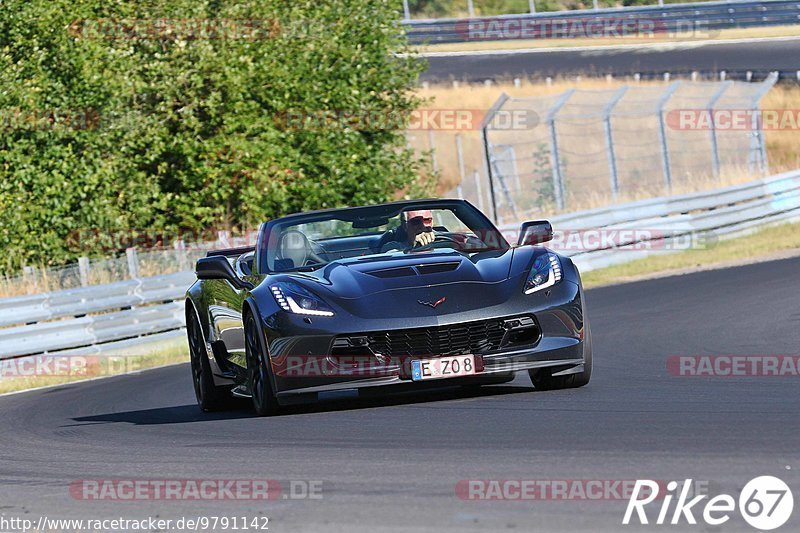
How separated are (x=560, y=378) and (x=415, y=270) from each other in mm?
1216

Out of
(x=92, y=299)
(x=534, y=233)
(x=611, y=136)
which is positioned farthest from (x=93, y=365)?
(x=611, y=136)

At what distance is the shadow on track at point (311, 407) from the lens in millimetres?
9609

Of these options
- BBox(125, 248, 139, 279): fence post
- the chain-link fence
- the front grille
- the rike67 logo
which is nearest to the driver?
the front grille

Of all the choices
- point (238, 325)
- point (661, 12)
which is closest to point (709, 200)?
point (238, 325)

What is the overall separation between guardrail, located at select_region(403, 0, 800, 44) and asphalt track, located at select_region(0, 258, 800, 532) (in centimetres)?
3713

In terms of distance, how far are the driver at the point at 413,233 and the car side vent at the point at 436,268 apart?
3.01 ft

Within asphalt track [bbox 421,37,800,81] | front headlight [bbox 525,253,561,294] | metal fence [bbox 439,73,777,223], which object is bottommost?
metal fence [bbox 439,73,777,223]

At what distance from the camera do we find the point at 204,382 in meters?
11.0

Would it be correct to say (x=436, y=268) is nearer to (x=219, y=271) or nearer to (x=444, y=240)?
(x=444, y=240)

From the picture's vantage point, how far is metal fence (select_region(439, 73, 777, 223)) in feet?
96.9

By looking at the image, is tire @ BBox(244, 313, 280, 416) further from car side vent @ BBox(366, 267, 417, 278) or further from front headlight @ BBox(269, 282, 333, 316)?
car side vent @ BBox(366, 267, 417, 278)

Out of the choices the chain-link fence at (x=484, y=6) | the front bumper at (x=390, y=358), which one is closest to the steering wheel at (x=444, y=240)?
the front bumper at (x=390, y=358)

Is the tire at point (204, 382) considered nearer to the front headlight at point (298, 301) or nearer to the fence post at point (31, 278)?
the front headlight at point (298, 301)

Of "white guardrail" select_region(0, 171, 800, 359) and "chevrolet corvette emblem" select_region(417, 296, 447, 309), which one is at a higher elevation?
"chevrolet corvette emblem" select_region(417, 296, 447, 309)
